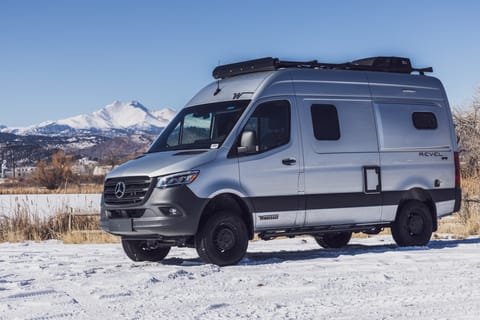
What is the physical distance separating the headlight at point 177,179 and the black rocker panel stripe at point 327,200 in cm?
95

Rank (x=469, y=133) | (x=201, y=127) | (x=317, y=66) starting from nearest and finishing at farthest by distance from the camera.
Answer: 1. (x=201, y=127)
2. (x=317, y=66)
3. (x=469, y=133)

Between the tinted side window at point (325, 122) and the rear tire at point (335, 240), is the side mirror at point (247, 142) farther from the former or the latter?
the rear tire at point (335, 240)

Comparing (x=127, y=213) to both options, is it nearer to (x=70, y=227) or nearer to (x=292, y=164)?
(x=292, y=164)

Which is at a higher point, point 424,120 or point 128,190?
point 424,120

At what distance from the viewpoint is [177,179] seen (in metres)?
9.66

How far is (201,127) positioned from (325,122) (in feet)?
5.76

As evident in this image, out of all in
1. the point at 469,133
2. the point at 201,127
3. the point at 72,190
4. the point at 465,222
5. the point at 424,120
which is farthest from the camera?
the point at 469,133

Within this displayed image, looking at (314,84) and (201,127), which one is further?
(314,84)

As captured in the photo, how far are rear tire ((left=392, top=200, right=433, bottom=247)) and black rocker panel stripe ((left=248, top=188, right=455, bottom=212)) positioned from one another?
259 mm

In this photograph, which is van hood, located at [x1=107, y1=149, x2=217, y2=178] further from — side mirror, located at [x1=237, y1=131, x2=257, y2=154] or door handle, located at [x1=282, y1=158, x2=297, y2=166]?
door handle, located at [x1=282, y1=158, x2=297, y2=166]

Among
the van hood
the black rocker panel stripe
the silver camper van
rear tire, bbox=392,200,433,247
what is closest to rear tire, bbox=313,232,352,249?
the silver camper van

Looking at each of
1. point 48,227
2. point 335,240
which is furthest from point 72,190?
point 335,240

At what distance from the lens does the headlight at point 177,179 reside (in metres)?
9.63

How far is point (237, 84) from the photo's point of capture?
10984 mm
